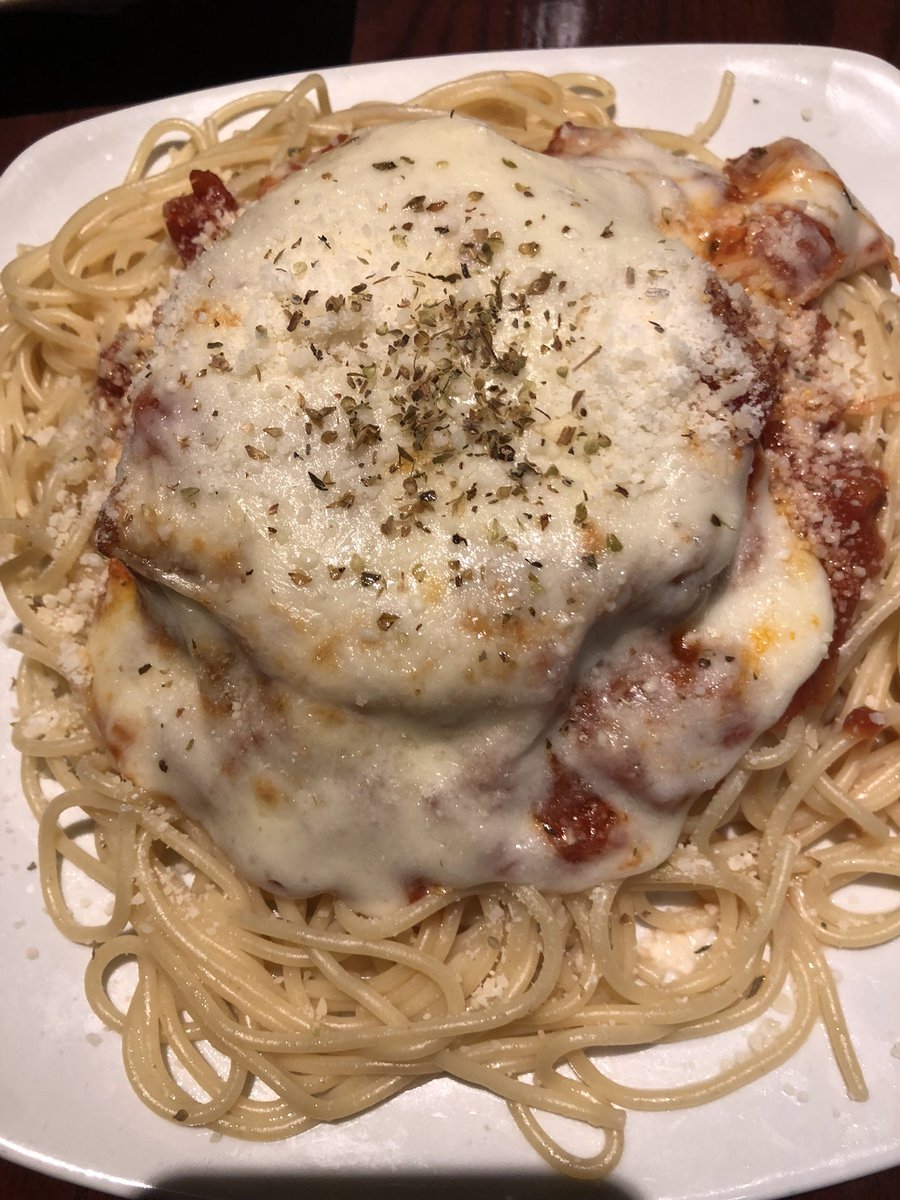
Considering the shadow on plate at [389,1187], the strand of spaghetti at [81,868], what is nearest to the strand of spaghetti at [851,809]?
the shadow on plate at [389,1187]

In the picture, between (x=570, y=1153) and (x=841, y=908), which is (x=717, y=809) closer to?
(x=841, y=908)

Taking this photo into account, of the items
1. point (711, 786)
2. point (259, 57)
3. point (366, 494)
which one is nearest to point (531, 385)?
point (366, 494)

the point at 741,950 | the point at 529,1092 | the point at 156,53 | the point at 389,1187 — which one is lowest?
the point at 389,1187

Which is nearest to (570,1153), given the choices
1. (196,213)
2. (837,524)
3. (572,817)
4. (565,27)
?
(572,817)

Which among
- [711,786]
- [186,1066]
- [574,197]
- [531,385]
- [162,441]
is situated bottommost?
[186,1066]

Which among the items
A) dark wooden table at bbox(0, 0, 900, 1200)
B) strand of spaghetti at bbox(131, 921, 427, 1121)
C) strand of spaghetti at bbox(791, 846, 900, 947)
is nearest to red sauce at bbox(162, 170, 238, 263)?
dark wooden table at bbox(0, 0, 900, 1200)

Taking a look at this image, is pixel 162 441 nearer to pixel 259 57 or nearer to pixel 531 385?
pixel 531 385
